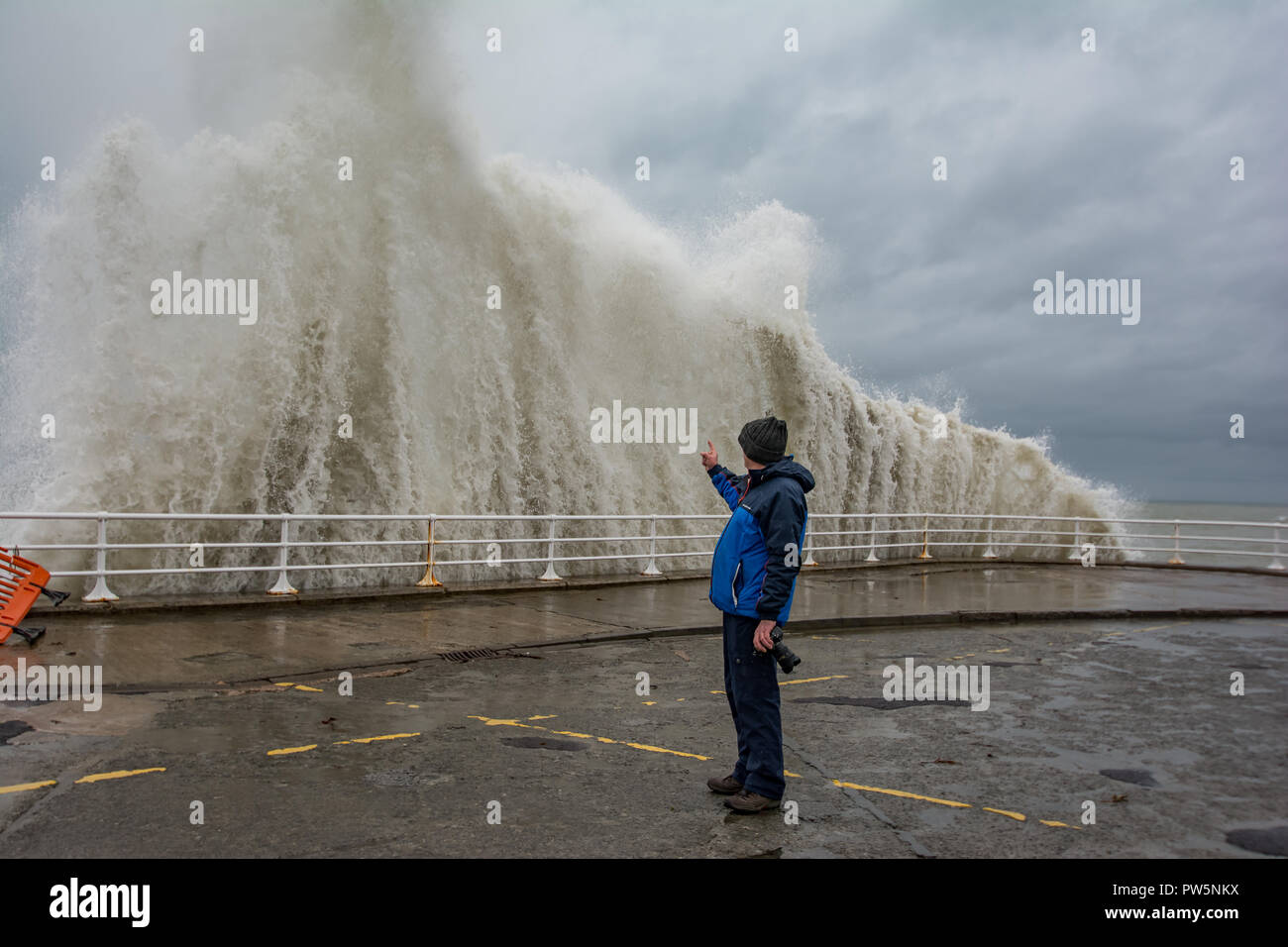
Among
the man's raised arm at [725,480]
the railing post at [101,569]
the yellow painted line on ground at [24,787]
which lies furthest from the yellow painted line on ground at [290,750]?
the railing post at [101,569]

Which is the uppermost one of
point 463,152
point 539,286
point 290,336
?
point 463,152

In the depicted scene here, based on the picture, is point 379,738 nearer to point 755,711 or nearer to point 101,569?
point 755,711

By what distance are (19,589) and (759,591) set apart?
739cm

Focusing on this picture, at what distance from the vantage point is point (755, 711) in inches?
196

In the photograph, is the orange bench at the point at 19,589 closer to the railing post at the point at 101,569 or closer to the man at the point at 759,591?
the railing post at the point at 101,569

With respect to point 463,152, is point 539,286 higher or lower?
lower

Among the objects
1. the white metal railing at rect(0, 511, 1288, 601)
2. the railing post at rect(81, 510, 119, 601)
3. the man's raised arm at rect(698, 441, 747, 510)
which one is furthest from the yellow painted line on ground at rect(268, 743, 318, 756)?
the railing post at rect(81, 510, 119, 601)

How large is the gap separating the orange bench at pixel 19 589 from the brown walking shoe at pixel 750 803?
22.9 feet

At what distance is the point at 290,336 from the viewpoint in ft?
54.6

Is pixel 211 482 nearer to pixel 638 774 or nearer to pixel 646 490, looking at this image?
pixel 646 490

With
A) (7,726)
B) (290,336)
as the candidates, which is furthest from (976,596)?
(7,726)

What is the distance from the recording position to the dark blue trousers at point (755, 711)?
4.91 meters

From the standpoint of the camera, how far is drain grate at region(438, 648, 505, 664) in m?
9.07
